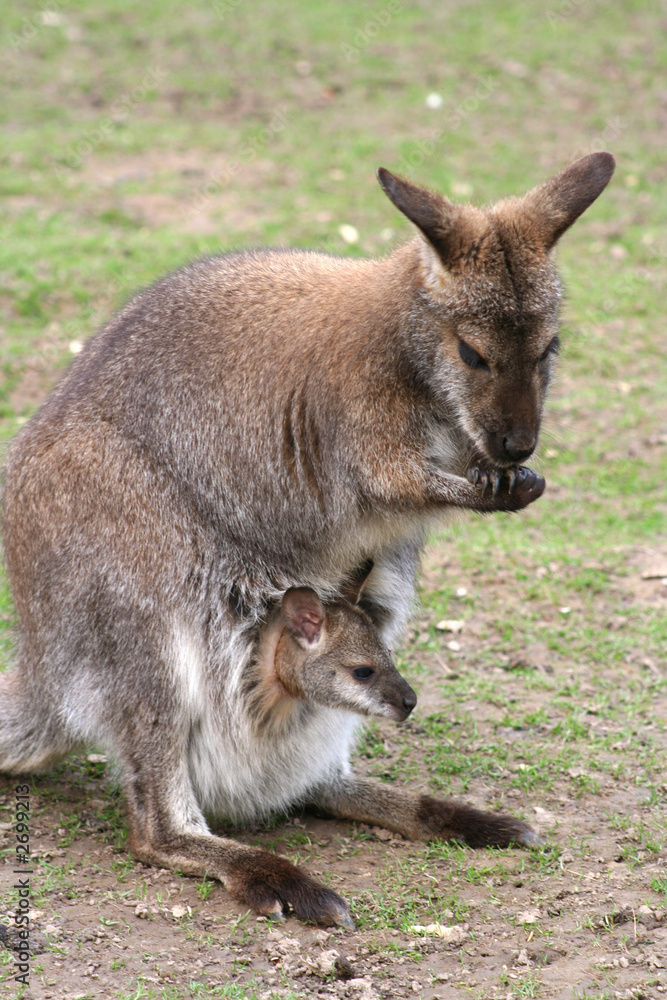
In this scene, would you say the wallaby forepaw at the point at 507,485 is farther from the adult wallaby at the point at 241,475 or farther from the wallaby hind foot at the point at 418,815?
the wallaby hind foot at the point at 418,815

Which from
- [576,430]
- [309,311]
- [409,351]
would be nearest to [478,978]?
[409,351]

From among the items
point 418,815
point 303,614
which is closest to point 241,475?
point 303,614

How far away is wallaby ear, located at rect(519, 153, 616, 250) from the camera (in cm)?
338

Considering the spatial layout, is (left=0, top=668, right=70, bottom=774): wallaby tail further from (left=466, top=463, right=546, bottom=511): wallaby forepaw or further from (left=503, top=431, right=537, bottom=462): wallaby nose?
(left=503, top=431, right=537, bottom=462): wallaby nose

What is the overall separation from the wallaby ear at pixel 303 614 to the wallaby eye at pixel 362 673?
16 centimetres

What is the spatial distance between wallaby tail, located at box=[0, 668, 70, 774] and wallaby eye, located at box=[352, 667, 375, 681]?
98cm

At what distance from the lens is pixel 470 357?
10.7 ft

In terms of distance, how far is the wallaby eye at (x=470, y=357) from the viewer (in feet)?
10.7

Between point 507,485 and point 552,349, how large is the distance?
1.39 ft

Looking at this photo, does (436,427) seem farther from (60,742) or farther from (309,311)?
(60,742)

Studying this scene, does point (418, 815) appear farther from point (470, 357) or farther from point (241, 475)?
point (470, 357)

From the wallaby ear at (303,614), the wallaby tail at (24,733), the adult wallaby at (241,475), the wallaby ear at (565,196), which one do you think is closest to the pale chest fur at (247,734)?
the adult wallaby at (241,475)

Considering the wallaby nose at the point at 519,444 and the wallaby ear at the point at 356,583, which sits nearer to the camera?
the wallaby nose at the point at 519,444

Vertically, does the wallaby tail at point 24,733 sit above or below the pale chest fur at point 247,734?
below
